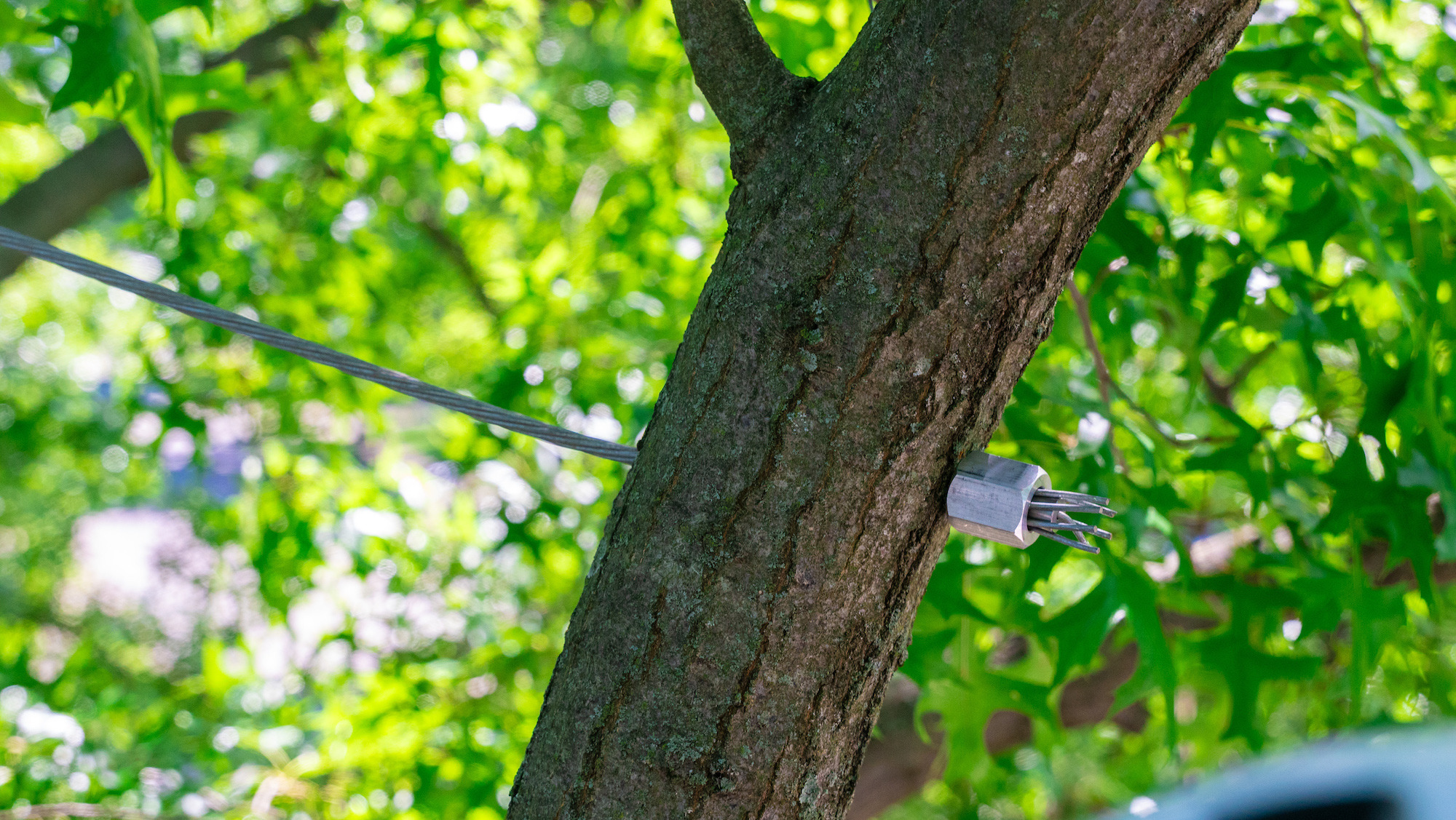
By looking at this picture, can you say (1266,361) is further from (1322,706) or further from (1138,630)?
(1138,630)

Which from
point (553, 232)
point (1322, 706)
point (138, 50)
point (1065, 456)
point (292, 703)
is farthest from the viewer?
point (553, 232)

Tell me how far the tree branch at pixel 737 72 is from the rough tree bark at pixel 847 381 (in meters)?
0.07

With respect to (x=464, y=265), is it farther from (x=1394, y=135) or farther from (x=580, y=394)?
(x=1394, y=135)

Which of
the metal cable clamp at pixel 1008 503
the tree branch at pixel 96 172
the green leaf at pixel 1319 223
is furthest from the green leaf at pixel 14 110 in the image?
the tree branch at pixel 96 172

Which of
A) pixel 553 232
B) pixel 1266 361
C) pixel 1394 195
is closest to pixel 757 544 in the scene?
pixel 1394 195

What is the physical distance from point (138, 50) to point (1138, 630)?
126 cm

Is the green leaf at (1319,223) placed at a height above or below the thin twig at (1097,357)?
above

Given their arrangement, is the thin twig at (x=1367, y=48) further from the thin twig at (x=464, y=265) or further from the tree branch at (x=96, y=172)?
the tree branch at (x=96, y=172)

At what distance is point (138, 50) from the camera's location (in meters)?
1.01

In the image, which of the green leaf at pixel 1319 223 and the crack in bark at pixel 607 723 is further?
the green leaf at pixel 1319 223

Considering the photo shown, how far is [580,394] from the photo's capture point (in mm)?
1890

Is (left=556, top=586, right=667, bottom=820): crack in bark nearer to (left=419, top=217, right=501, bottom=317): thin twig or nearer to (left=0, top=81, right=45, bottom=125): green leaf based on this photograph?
(left=0, top=81, right=45, bottom=125): green leaf

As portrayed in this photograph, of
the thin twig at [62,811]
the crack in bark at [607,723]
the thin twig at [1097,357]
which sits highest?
the thin twig at [1097,357]

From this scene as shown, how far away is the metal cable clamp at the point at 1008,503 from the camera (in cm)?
63
